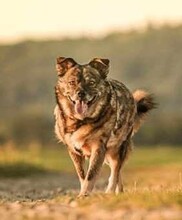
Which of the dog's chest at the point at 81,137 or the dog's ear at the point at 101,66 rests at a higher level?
the dog's ear at the point at 101,66

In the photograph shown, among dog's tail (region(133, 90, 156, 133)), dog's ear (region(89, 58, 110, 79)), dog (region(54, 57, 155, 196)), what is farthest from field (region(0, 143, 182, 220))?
dog's ear (region(89, 58, 110, 79))

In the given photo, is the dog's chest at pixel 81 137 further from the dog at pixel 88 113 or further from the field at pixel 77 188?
the field at pixel 77 188

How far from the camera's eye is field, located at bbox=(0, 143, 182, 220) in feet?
35.3

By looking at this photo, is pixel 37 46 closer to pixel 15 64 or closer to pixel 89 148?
pixel 15 64

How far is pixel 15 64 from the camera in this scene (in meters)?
80.5

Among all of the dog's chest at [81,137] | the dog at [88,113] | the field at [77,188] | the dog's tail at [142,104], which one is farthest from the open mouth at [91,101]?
the dog's tail at [142,104]

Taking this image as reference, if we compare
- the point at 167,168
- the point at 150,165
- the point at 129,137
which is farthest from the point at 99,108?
the point at 150,165

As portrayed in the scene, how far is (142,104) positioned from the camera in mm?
15852

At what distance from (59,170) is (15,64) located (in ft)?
158

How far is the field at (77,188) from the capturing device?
10.8 m

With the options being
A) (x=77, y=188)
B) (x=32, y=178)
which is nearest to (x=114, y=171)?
(x=77, y=188)

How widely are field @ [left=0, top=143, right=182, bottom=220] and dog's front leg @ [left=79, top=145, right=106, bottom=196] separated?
1.13 feet

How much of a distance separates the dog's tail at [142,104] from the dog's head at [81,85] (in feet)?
6.58

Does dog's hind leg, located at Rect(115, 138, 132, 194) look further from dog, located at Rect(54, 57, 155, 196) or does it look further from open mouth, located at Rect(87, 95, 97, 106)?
open mouth, located at Rect(87, 95, 97, 106)
